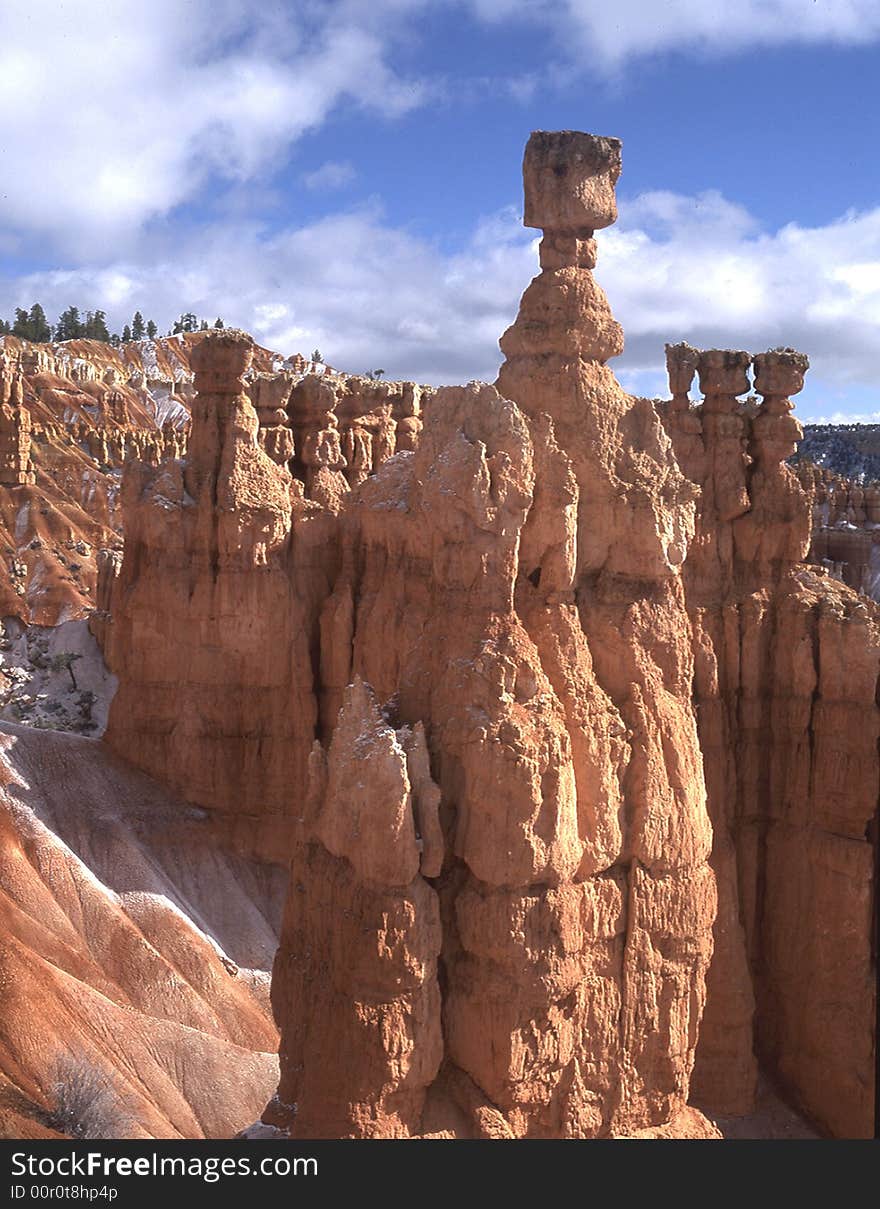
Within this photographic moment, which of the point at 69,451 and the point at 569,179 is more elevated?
the point at 69,451

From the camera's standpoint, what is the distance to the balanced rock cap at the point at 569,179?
15.0 meters

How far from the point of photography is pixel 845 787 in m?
20.8

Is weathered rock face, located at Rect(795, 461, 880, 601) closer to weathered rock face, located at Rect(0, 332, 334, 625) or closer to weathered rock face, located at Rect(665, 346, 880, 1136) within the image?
weathered rock face, located at Rect(665, 346, 880, 1136)

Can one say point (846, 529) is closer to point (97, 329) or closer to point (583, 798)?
point (583, 798)

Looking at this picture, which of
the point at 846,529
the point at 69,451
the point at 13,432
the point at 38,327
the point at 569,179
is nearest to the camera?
the point at 569,179

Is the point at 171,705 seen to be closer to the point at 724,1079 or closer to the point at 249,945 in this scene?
the point at 249,945

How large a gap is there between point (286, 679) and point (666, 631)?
650 inches

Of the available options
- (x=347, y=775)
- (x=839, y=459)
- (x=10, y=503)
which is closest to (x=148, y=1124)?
(x=347, y=775)

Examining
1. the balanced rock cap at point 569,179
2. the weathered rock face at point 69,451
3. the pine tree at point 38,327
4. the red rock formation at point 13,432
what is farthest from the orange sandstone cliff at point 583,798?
the pine tree at point 38,327

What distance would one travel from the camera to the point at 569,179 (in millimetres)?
15094

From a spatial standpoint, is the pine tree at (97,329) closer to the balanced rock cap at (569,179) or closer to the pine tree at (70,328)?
the pine tree at (70,328)

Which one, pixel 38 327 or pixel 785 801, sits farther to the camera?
pixel 38 327

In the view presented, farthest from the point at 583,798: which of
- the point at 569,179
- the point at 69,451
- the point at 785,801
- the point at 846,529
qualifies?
the point at 69,451

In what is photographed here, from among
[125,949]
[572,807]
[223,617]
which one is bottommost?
[125,949]
